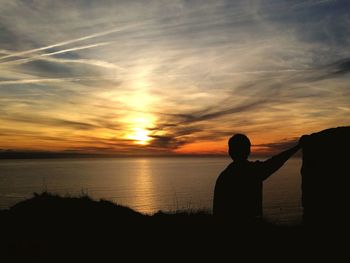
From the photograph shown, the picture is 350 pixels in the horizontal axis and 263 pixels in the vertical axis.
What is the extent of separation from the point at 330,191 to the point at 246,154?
377cm

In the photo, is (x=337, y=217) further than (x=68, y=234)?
No

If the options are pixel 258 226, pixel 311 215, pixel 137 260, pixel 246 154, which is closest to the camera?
pixel 246 154

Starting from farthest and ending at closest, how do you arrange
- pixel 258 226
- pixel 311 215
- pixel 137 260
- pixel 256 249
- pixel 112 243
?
pixel 112 243 → pixel 137 260 → pixel 256 249 → pixel 311 215 → pixel 258 226

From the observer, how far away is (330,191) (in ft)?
26.6

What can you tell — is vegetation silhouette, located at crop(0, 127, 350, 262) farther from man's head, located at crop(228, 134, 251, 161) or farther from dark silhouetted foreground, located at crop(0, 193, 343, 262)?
man's head, located at crop(228, 134, 251, 161)

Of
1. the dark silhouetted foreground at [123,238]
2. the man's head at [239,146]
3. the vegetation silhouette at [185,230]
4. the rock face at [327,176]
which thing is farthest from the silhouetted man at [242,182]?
the rock face at [327,176]

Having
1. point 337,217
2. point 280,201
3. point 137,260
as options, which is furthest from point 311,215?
point 280,201

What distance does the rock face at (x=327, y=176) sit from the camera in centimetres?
786

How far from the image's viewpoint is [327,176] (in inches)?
321

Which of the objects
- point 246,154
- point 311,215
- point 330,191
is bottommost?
point 311,215

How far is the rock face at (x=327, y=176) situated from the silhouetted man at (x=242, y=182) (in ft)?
9.09

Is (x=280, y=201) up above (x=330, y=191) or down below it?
below

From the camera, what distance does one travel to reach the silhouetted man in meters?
5.35

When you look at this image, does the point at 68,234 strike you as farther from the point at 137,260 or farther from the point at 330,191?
the point at 330,191
